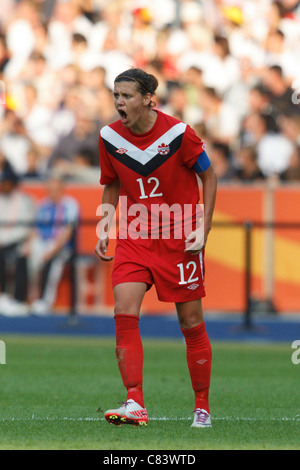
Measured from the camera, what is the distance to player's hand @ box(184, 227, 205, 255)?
22.3 feet

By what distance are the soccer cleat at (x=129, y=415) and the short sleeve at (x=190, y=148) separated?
153 cm

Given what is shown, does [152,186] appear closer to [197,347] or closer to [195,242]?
[195,242]

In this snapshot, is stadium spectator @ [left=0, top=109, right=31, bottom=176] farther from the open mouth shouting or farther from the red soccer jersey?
the open mouth shouting

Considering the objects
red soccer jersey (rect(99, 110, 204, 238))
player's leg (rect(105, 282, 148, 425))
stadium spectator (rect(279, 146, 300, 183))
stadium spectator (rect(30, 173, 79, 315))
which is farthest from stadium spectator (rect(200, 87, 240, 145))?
player's leg (rect(105, 282, 148, 425))

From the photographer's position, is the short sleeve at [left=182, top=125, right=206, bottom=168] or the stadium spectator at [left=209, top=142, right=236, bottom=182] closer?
the short sleeve at [left=182, top=125, right=206, bottom=168]

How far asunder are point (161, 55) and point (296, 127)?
3.42 metres

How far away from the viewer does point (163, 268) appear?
22.6ft

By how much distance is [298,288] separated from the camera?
50.0 feet

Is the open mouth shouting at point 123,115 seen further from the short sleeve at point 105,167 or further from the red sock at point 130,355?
the red sock at point 130,355

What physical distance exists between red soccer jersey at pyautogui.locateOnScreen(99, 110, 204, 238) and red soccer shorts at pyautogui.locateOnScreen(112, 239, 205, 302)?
114 mm

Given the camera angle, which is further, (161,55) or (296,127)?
(161,55)

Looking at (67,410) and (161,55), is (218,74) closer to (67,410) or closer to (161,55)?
(161,55)

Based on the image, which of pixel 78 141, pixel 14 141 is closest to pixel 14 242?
pixel 78 141
